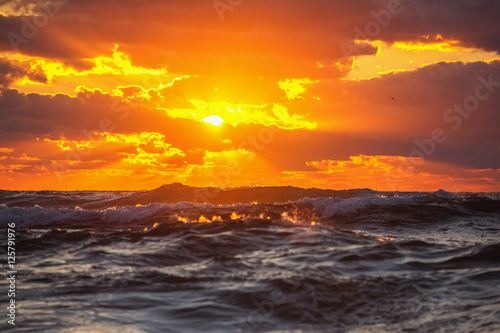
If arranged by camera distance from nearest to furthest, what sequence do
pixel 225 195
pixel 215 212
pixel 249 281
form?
pixel 249 281 < pixel 215 212 < pixel 225 195

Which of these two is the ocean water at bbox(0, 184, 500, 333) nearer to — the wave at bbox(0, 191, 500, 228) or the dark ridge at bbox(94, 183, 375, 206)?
the wave at bbox(0, 191, 500, 228)

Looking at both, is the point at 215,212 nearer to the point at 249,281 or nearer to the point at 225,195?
the point at 249,281

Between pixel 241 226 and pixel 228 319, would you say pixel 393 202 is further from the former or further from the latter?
pixel 228 319

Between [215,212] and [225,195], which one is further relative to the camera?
[225,195]

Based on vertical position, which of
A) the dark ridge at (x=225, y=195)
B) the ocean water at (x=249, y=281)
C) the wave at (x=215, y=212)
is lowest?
the ocean water at (x=249, y=281)

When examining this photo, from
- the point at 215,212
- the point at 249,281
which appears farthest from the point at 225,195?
the point at 249,281

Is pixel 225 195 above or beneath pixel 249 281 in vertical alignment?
above

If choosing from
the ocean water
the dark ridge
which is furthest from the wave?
the dark ridge

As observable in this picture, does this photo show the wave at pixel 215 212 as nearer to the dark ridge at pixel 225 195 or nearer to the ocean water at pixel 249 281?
the ocean water at pixel 249 281

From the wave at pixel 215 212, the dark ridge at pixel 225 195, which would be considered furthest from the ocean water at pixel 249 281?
the dark ridge at pixel 225 195

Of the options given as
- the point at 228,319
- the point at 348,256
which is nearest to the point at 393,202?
Answer: the point at 348,256

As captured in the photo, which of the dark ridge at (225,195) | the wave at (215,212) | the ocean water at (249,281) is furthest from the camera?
the dark ridge at (225,195)

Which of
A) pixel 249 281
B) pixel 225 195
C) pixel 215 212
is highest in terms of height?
pixel 225 195

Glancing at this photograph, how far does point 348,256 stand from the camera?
12.5m
